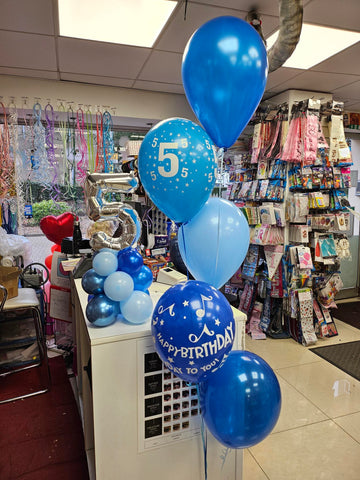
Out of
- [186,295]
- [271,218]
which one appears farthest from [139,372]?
[271,218]

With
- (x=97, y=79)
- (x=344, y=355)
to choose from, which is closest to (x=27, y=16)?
(x=97, y=79)

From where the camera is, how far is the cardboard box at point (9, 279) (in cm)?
238

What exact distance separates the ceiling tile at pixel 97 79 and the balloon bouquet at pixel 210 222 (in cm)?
201

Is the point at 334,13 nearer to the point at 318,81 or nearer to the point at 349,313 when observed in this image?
the point at 318,81

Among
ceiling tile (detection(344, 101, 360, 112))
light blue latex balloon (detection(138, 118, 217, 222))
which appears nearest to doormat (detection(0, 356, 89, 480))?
light blue latex balloon (detection(138, 118, 217, 222))

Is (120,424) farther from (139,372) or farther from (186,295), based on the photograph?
(186,295)

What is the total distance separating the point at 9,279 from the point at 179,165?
186 centimetres

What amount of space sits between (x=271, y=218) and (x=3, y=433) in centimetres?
274

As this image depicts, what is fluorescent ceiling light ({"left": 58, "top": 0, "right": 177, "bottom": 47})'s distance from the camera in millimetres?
1860

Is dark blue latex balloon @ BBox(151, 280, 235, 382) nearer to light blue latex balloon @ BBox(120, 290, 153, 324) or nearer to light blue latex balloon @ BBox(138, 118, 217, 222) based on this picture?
light blue latex balloon @ BBox(120, 290, 153, 324)

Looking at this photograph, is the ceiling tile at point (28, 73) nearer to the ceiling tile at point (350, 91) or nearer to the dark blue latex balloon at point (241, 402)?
the ceiling tile at point (350, 91)

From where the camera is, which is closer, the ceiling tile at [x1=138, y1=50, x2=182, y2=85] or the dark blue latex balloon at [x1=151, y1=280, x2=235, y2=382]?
the dark blue latex balloon at [x1=151, y1=280, x2=235, y2=382]

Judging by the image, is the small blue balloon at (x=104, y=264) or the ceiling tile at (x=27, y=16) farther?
the ceiling tile at (x=27, y=16)

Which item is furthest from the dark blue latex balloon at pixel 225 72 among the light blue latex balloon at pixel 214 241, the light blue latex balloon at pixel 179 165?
the light blue latex balloon at pixel 214 241
